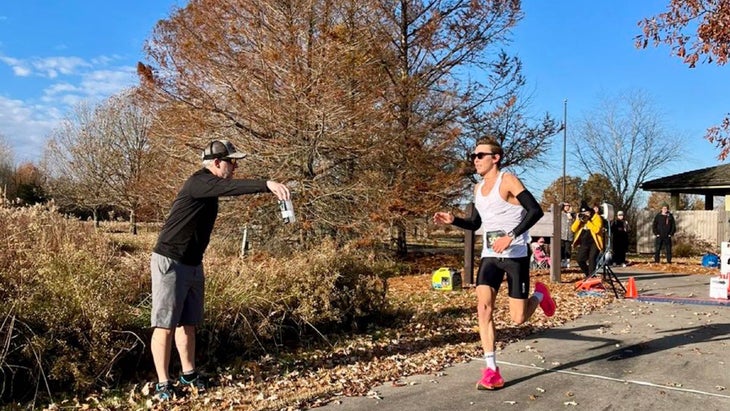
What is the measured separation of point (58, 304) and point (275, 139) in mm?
9739

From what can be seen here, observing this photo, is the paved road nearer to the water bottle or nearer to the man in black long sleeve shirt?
the man in black long sleeve shirt

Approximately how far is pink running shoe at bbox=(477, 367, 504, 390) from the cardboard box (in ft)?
23.7

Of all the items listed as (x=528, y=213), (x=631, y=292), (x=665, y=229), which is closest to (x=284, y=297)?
(x=528, y=213)

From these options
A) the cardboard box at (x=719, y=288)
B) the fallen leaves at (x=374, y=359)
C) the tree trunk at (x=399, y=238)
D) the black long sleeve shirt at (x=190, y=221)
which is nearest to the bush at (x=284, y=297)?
the fallen leaves at (x=374, y=359)

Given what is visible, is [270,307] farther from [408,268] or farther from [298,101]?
[408,268]

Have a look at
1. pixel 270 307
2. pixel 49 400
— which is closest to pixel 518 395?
pixel 270 307

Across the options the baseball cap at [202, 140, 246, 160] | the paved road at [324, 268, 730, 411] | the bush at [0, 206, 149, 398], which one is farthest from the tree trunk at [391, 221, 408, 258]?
the baseball cap at [202, 140, 246, 160]

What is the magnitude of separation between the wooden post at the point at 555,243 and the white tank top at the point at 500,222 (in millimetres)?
7660

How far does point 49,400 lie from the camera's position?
463 cm

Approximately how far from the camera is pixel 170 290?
Result: 4730 millimetres

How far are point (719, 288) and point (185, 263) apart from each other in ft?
30.7

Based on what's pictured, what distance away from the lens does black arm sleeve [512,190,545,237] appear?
16.0 feet

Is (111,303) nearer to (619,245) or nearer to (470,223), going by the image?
(470,223)

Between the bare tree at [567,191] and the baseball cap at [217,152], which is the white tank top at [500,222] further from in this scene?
the bare tree at [567,191]
